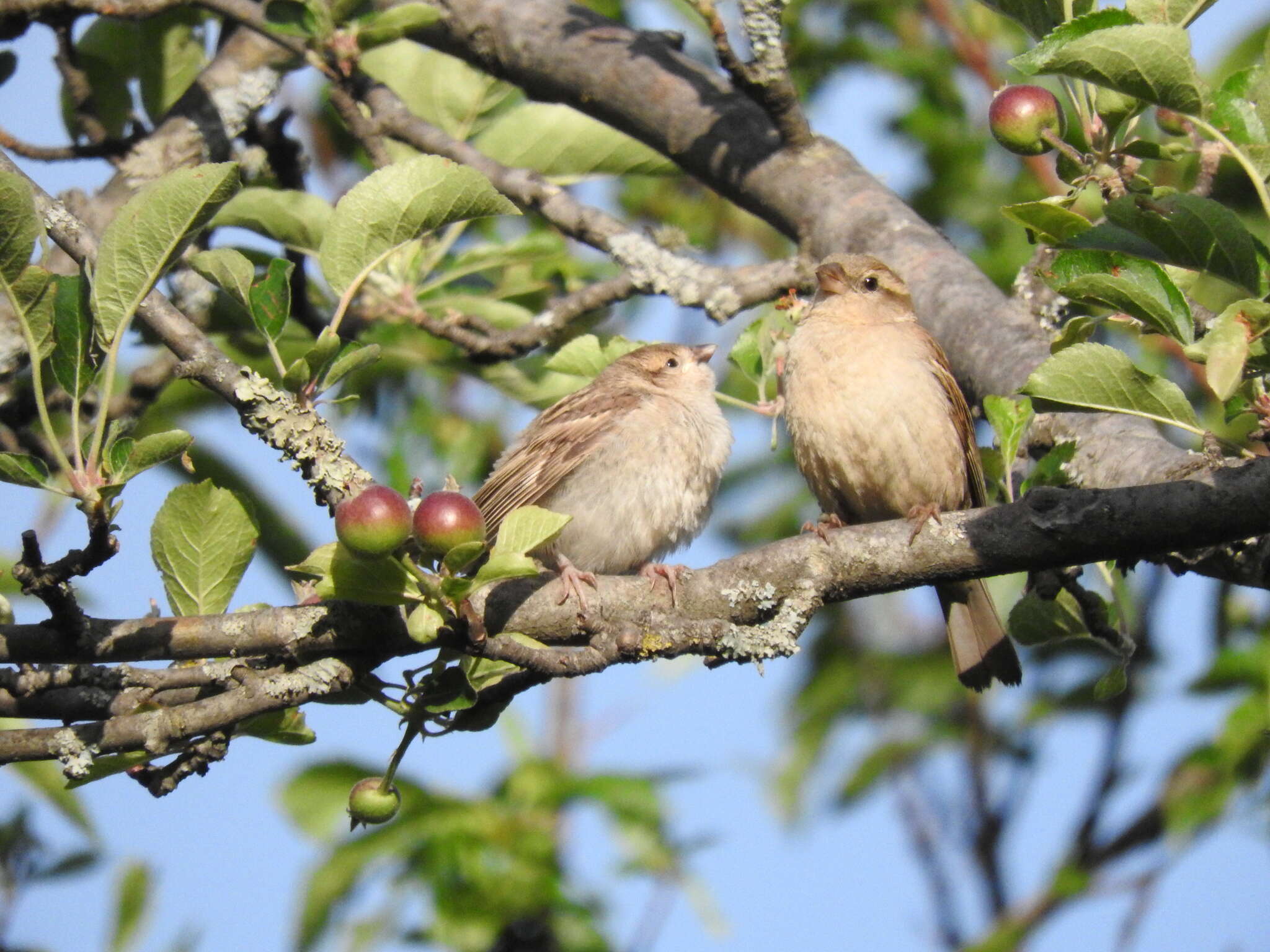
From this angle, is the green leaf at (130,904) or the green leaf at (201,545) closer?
the green leaf at (201,545)

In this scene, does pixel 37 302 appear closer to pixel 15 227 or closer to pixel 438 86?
pixel 15 227

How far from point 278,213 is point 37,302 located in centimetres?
184

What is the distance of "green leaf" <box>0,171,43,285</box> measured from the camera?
7.16ft

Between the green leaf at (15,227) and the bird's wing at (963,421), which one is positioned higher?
the green leaf at (15,227)

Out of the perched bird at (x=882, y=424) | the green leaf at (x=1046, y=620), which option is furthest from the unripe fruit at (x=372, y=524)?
the perched bird at (x=882, y=424)

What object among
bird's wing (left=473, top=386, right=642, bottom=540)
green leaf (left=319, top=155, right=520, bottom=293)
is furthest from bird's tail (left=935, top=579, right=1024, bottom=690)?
green leaf (left=319, top=155, right=520, bottom=293)

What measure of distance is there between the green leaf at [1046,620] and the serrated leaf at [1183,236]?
2.89ft

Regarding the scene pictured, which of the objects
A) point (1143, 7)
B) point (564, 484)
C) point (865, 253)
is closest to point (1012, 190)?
point (865, 253)

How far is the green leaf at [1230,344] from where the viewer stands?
2.25 m

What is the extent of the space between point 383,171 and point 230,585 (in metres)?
0.95

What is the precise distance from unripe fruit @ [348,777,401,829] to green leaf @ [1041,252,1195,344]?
171 centimetres

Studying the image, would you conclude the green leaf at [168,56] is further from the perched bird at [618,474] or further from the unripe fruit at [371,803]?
the unripe fruit at [371,803]

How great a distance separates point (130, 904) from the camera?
446 centimetres

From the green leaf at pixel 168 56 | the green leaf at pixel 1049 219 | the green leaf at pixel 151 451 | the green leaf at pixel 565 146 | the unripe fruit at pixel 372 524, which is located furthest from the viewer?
the green leaf at pixel 565 146
